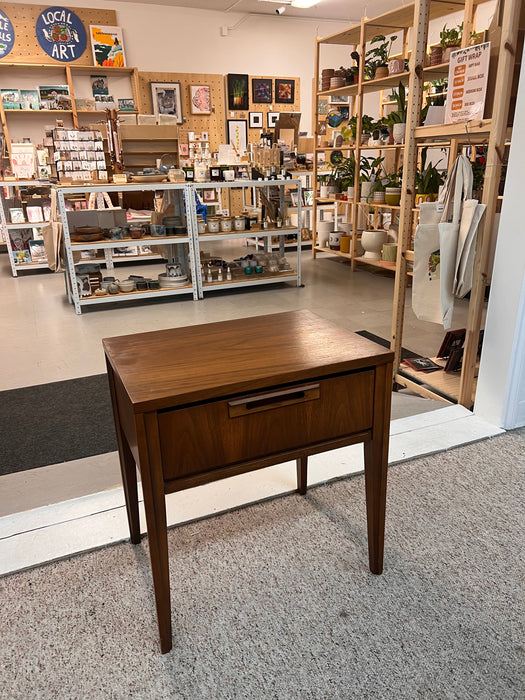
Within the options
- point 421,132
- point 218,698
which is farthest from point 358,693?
point 421,132

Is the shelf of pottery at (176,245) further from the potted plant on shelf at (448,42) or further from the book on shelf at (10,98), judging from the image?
the book on shelf at (10,98)

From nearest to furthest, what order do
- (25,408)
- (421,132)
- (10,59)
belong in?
1. (421,132)
2. (25,408)
3. (10,59)

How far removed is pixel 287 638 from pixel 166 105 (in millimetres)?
8753

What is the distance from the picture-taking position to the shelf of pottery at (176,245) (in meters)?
4.81

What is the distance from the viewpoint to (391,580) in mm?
1466

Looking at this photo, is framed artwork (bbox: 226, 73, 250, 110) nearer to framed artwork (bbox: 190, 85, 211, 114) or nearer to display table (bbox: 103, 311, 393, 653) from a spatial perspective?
framed artwork (bbox: 190, 85, 211, 114)

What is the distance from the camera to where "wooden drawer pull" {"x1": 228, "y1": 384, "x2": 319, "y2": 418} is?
1.15 m

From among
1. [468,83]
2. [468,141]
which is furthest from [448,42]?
[468,83]

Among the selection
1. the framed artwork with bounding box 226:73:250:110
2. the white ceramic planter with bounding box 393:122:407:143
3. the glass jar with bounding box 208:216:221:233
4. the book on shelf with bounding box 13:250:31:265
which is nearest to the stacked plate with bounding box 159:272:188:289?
the glass jar with bounding box 208:216:221:233

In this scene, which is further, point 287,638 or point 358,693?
point 287,638

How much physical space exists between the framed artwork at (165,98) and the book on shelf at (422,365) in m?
6.92

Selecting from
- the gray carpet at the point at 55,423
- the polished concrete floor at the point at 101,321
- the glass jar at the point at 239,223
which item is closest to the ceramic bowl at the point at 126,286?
the polished concrete floor at the point at 101,321

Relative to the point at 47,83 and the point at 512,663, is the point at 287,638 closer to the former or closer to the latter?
the point at 512,663

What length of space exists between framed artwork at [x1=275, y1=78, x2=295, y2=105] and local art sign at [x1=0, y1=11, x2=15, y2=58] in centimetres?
425
